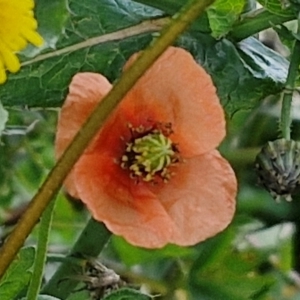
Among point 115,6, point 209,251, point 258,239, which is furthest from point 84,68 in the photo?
point 258,239

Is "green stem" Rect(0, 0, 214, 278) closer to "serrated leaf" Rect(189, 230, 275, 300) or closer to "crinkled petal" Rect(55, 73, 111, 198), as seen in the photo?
"crinkled petal" Rect(55, 73, 111, 198)

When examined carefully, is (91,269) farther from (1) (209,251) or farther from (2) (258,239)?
(2) (258,239)

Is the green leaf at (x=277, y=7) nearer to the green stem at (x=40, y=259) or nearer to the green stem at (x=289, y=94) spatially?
the green stem at (x=289, y=94)

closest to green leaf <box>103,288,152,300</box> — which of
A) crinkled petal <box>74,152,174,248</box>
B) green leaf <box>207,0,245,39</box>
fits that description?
crinkled petal <box>74,152,174,248</box>

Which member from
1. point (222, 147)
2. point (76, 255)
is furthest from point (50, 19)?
point (222, 147)

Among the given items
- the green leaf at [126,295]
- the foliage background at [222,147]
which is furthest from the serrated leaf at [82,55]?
the green leaf at [126,295]

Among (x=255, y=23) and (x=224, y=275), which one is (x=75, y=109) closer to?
(x=255, y=23)

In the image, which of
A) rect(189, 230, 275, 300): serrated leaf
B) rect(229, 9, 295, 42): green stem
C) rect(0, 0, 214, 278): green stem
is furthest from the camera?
rect(189, 230, 275, 300): serrated leaf
